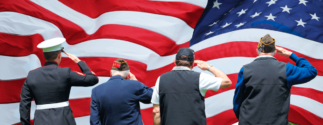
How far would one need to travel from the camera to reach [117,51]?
4.78 m

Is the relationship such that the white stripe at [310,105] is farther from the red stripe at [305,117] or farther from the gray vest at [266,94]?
the gray vest at [266,94]

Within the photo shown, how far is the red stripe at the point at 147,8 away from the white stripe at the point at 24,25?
1.92ft

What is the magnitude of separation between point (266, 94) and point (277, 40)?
1950 millimetres

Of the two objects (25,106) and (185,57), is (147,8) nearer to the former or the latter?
(185,57)

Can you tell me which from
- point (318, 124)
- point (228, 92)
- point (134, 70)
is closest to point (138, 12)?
point (134, 70)

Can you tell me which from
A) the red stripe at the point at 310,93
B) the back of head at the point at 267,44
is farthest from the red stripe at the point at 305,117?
the back of head at the point at 267,44

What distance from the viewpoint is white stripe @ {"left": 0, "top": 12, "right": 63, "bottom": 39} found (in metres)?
4.47

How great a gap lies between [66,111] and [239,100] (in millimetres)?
1997

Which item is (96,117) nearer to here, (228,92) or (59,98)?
(59,98)

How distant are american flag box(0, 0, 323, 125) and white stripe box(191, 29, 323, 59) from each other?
0.05 feet

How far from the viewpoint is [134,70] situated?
4.74m

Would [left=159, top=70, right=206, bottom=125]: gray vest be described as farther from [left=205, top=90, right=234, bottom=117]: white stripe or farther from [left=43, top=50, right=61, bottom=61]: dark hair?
[left=205, top=90, right=234, bottom=117]: white stripe

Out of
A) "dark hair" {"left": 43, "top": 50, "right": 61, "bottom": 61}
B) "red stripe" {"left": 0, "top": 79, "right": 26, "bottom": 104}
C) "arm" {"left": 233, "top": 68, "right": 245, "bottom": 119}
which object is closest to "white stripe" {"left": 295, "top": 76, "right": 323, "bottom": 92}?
"arm" {"left": 233, "top": 68, "right": 245, "bottom": 119}

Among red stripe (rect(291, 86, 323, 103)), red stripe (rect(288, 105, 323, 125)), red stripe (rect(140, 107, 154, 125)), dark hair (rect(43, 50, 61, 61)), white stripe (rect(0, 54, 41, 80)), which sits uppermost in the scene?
dark hair (rect(43, 50, 61, 61))
